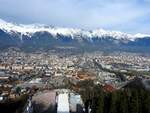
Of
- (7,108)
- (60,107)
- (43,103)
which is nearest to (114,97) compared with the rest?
(60,107)

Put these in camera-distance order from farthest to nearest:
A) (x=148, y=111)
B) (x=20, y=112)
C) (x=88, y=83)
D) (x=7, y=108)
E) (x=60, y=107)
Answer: (x=88, y=83)
(x=7, y=108)
(x=20, y=112)
(x=60, y=107)
(x=148, y=111)

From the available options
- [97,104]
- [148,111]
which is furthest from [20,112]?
[148,111]

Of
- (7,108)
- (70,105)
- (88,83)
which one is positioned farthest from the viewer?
(88,83)

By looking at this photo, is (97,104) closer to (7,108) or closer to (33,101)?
(33,101)

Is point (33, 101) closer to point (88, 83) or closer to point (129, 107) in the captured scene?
point (129, 107)

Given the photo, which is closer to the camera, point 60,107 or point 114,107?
point 114,107

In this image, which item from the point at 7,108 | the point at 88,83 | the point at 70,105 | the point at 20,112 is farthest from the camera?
the point at 88,83

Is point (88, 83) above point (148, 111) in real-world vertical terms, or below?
below

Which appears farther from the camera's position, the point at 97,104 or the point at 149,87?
the point at 149,87

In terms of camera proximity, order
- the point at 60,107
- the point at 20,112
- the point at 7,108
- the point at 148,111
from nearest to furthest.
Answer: the point at 148,111
the point at 60,107
the point at 20,112
the point at 7,108
